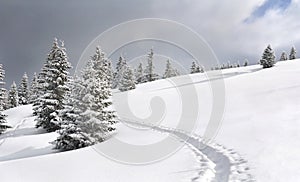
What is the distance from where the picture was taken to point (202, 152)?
10.7 meters

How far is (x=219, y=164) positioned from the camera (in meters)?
8.80

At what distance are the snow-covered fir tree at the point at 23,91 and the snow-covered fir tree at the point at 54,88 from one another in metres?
41.4

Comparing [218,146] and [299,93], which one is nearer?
[218,146]

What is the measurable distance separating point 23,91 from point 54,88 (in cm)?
4415

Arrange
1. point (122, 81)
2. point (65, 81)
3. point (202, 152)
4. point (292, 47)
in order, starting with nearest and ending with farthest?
point (202, 152)
point (65, 81)
point (122, 81)
point (292, 47)

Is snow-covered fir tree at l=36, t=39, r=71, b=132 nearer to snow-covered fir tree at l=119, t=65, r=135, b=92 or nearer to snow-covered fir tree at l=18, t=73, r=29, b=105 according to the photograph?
snow-covered fir tree at l=119, t=65, r=135, b=92

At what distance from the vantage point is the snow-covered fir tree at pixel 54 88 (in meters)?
26.8

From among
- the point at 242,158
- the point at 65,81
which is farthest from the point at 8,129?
the point at 242,158

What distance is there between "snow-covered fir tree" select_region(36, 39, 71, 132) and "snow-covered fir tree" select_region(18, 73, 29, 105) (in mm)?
41364

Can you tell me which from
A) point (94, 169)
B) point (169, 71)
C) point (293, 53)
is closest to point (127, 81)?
point (169, 71)

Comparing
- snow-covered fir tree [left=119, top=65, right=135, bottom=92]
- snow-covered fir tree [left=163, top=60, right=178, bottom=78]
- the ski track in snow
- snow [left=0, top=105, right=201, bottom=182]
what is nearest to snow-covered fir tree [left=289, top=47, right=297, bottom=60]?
snow-covered fir tree [left=163, top=60, right=178, bottom=78]

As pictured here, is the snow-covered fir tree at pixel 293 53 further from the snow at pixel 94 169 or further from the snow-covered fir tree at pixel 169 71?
the snow at pixel 94 169

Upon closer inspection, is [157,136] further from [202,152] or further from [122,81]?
[122,81]

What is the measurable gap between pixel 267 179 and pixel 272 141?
352 cm
